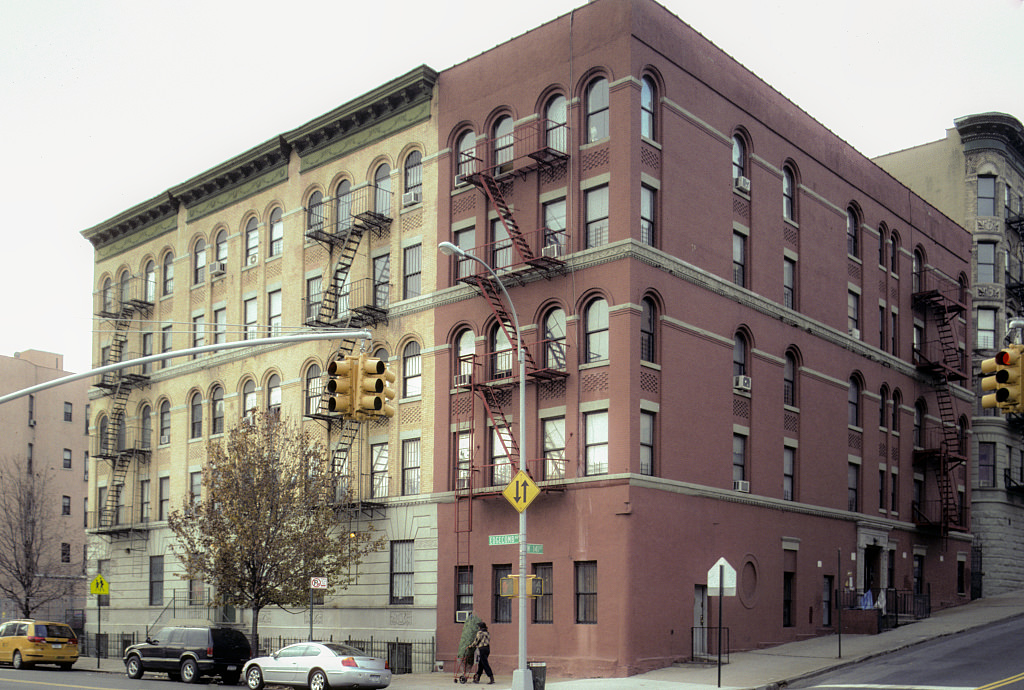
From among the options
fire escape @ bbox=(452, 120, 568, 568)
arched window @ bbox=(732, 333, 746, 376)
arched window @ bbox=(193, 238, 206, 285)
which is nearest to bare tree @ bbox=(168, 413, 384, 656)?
fire escape @ bbox=(452, 120, 568, 568)

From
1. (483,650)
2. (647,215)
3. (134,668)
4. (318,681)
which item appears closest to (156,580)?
(134,668)

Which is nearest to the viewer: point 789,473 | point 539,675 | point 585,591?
point 539,675

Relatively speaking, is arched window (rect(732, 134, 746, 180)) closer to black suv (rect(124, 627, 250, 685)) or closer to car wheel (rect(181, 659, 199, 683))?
black suv (rect(124, 627, 250, 685))

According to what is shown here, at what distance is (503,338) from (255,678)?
12.6 metres

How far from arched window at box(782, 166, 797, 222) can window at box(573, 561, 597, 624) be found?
613 inches

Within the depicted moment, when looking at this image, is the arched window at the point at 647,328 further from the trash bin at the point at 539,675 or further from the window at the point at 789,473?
the trash bin at the point at 539,675

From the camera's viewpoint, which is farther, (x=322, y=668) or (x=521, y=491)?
(x=322, y=668)

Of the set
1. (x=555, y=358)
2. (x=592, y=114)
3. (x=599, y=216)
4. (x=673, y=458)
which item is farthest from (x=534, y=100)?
(x=673, y=458)

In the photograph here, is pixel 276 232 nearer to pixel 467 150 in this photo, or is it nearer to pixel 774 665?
pixel 467 150

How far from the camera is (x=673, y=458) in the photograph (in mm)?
32562

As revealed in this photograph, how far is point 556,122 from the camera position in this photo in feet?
114

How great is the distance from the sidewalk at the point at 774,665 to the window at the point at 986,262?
62.7ft

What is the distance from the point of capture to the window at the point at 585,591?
1224 inches

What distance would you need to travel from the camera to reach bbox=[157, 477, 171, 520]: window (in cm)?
4909
